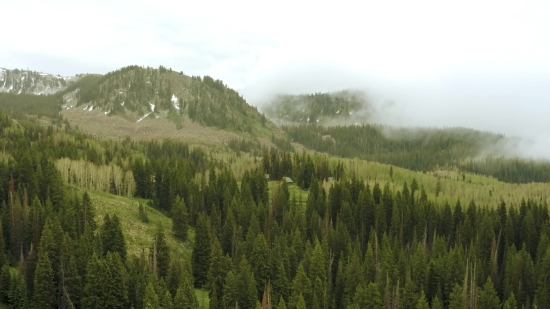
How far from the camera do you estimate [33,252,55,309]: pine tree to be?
74.1 meters

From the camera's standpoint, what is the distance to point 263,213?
127m

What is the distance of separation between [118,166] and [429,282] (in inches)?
4103

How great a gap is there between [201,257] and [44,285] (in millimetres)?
34650

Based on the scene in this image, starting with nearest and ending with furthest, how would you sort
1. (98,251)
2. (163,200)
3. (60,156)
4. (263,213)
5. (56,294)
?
(56,294), (98,251), (263,213), (163,200), (60,156)

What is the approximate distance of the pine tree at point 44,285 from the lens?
7406 centimetres

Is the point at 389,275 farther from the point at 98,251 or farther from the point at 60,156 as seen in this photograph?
the point at 60,156

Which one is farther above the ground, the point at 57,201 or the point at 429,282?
the point at 57,201

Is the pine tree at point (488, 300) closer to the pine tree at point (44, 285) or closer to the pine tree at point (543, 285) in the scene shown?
the pine tree at point (543, 285)

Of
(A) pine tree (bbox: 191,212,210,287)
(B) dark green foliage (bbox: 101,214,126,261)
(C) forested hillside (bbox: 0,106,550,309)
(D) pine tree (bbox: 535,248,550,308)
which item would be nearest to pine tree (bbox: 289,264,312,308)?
(C) forested hillside (bbox: 0,106,550,309)

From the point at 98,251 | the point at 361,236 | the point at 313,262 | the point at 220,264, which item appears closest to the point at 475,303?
the point at 313,262

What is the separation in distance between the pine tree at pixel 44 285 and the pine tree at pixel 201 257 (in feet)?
103

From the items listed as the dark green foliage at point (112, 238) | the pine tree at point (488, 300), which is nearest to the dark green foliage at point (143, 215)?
the dark green foliage at point (112, 238)

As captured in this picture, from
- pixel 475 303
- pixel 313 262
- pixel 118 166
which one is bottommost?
pixel 475 303

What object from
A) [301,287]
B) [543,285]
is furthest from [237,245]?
[543,285]
